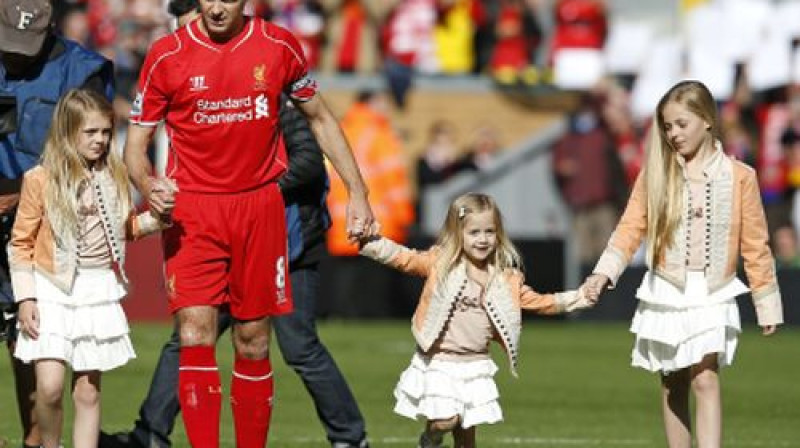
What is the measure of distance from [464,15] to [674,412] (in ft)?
56.9

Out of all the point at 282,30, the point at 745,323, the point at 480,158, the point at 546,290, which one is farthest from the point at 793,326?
the point at 282,30

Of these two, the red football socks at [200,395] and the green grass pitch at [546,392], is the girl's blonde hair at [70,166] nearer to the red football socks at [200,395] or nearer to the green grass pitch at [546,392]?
the red football socks at [200,395]

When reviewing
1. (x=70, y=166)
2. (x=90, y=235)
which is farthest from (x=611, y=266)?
(x=70, y=166)

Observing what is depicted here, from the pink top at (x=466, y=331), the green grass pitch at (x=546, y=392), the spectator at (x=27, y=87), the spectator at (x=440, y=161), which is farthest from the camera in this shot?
the spectator at (x=440, y=161)

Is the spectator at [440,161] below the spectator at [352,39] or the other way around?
below

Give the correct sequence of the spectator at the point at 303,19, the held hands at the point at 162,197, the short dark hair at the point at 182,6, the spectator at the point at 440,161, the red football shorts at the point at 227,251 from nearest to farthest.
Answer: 1. the held hands at the point at 162,197
2. the red football shorts at the point at 227,251
3. the short dark hair at the point at 182,6
4. the spectator at the point at 440,161
5. the spectator at the point at 303,19

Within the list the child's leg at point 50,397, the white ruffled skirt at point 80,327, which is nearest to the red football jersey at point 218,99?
the white ruffled skirt at point 80,327

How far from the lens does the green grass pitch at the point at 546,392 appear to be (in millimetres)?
13141

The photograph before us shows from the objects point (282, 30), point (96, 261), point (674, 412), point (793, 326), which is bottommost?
point (793, 326)

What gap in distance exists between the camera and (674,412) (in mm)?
10766

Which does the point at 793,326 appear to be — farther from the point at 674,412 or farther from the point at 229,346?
the point at 674,412

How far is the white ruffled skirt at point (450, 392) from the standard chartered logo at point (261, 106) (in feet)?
4.53

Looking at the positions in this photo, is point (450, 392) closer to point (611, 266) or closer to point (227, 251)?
point (611, 266)

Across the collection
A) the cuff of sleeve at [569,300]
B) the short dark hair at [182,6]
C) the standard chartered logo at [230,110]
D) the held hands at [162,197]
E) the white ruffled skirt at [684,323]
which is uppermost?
the short dark hair at [182,6]
